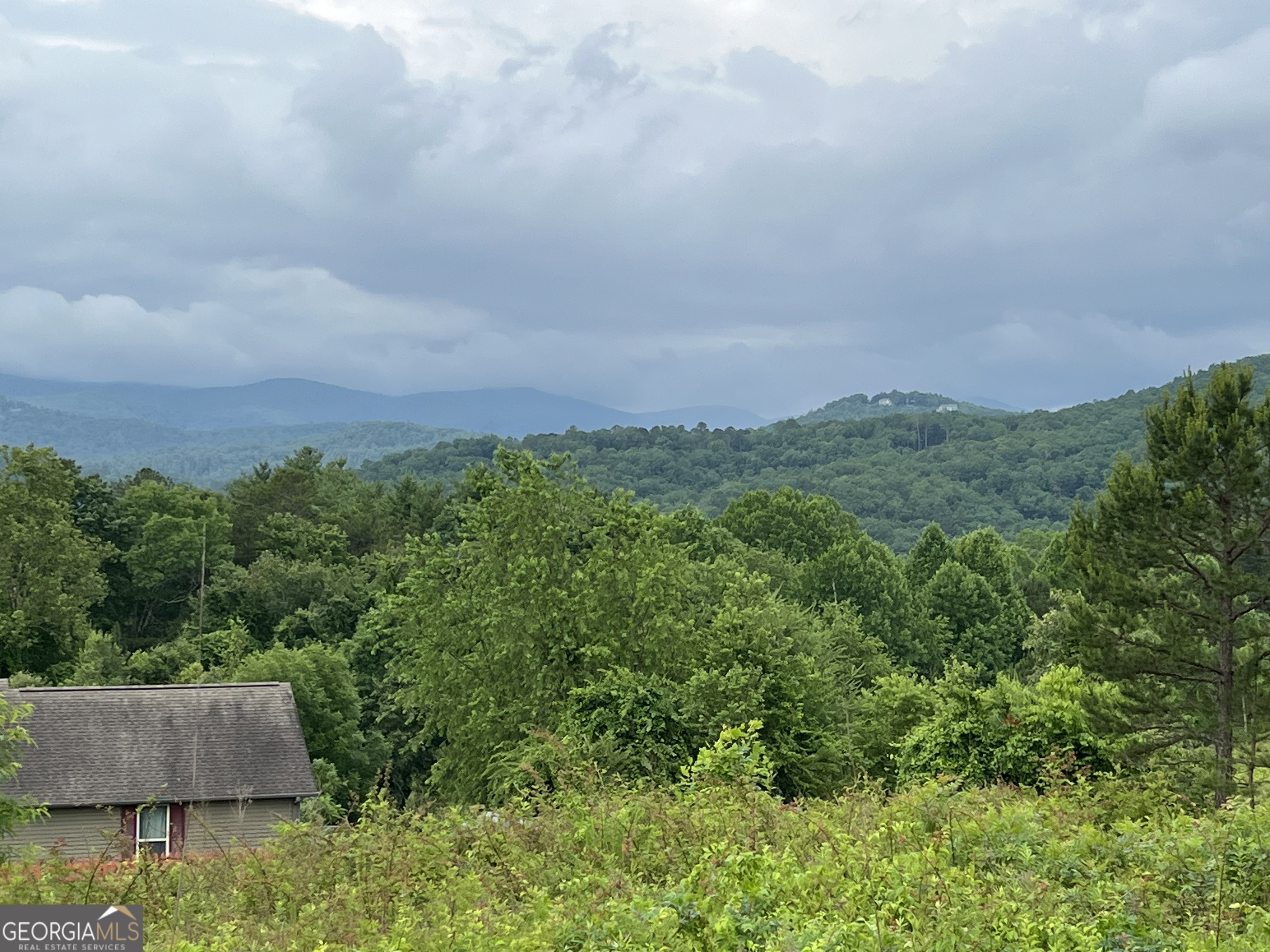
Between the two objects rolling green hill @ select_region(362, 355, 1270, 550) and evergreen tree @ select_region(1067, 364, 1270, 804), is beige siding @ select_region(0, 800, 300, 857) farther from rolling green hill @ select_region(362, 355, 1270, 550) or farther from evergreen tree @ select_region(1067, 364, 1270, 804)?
rolling green hill @ select_region(362, 355, 1270, 550)

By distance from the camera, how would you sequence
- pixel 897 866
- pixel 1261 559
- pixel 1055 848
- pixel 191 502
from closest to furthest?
pixel 897 866 < pixel 1055 848 < pixel 1261 559 < pixel 191 502

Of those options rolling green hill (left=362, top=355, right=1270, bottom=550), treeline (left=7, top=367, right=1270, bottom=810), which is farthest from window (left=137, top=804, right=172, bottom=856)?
rolling green hill (left=362, top=355, right=1270, bottom=550)

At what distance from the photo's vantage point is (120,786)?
24.4 m

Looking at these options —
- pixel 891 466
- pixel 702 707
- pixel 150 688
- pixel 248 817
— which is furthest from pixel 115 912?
pixel 891 466

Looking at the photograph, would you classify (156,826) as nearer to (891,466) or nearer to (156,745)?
(156,745)

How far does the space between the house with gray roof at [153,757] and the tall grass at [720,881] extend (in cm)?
1572

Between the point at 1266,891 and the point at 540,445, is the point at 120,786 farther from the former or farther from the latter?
the point at 540,445

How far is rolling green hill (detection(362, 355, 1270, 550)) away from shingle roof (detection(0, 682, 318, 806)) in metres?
110

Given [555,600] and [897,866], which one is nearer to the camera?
[897,866]

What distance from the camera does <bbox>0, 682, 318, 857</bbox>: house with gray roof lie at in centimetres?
2380

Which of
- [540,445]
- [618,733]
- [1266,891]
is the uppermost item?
[540,445]

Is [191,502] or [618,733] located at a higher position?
[191,502]

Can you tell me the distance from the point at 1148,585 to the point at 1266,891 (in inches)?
591

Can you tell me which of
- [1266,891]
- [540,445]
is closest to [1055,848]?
[1266,891]
